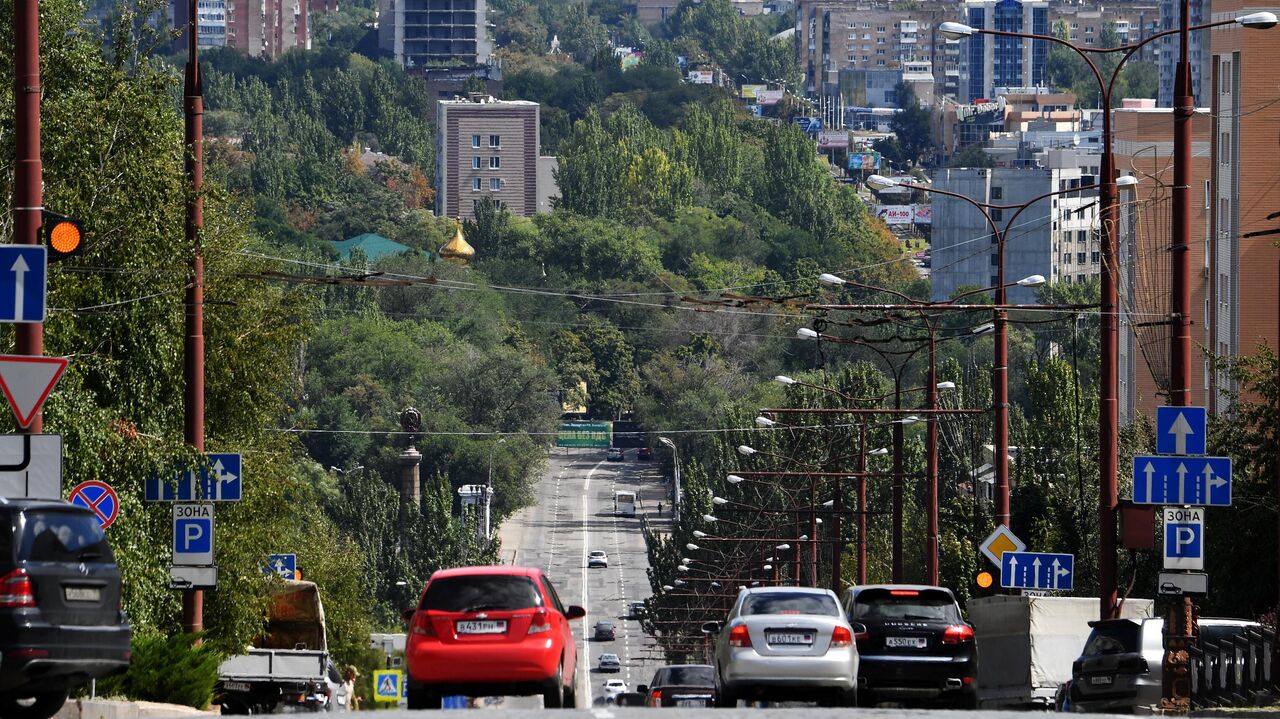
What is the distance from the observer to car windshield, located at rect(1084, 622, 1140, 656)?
29203mm

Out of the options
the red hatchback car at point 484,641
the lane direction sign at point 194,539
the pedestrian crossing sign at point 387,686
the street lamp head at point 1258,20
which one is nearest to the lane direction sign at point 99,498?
the red hatchback car at point 484,641

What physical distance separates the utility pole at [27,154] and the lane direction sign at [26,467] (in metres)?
1.42

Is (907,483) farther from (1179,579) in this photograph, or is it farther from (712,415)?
(712,415)

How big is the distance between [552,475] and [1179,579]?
15984cm

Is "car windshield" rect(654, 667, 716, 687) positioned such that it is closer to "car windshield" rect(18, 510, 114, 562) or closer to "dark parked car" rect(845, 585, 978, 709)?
"dark parked car" rect(845, 585, 978, 709)

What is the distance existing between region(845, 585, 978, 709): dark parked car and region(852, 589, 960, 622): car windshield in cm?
3

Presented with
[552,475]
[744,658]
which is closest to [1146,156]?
[744,658]

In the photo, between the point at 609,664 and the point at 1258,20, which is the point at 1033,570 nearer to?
the point at 1258,20

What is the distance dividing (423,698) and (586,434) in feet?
554

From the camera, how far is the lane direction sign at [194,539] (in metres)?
29.6

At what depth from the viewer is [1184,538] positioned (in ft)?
87.5

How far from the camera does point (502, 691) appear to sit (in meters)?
23.1

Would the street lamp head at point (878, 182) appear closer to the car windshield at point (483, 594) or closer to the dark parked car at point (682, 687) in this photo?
the dark parked car at point (682, 687)

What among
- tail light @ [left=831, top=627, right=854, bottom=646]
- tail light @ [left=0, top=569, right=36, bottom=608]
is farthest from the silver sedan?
tail light @ [left=0, top=569, right=36, bottom=608]
